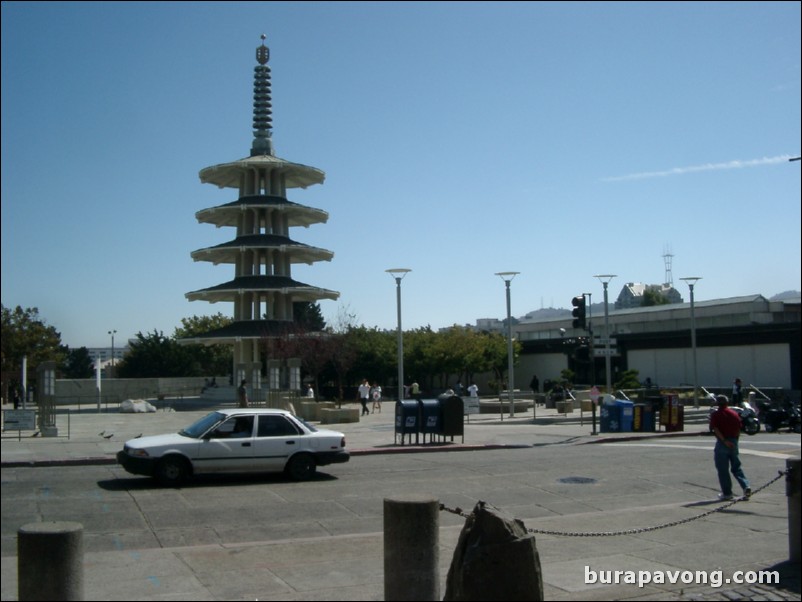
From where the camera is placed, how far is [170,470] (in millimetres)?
15023

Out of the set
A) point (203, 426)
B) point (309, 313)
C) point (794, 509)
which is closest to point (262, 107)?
point (309, 313)

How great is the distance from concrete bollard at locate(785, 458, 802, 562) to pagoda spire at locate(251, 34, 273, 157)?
2086 inches

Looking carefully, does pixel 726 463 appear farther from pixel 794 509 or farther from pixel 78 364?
pixel 78 364

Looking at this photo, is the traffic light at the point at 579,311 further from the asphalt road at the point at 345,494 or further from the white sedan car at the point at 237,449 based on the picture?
the white sedan car at the point at 237,449

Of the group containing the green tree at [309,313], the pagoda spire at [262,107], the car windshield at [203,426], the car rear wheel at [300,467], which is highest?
the pagoda spire at [262,107]

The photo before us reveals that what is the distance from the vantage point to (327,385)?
219 ft

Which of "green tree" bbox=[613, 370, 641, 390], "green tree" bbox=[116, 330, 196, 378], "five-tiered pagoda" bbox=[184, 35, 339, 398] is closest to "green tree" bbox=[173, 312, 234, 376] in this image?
"green tree" bbox=[116, 330, 196, 378]

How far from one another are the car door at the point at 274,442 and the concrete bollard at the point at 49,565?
932 cm

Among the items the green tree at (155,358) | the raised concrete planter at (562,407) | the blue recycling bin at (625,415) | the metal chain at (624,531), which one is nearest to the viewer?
the metal chain at (624,531)

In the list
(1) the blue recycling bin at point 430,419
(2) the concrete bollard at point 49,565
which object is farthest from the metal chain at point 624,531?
(1) the blue recycling bin at point 430,419

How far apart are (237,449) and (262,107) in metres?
50.7

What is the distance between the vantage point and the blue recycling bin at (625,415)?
28.2 meters

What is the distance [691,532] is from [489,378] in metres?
60.7

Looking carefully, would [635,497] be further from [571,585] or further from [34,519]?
[34,519]
